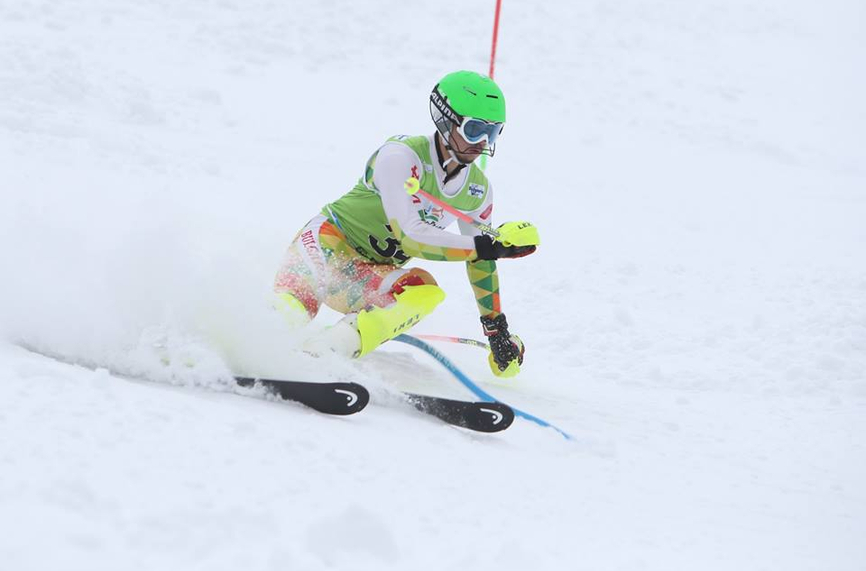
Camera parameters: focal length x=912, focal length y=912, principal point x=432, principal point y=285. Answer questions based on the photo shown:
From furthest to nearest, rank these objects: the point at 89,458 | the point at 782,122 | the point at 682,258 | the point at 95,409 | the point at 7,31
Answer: the point at 782,122 → the point at 7,31 → the point at 682,258 → the point at 95,409 → the point at 89,458

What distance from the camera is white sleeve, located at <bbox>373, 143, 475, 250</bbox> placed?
169 inches

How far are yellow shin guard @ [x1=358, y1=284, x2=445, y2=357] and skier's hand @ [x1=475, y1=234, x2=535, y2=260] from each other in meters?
0.34

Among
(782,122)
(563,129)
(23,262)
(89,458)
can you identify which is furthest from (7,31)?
(782,122)

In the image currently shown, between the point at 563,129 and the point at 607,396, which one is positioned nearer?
the point at 607,396

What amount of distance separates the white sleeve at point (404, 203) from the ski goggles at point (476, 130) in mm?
276

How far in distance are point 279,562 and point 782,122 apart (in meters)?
11.5

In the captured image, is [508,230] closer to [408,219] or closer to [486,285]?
[408,219]

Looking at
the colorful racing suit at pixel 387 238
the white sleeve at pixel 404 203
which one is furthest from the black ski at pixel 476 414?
the white sleeve at pixel 404 203

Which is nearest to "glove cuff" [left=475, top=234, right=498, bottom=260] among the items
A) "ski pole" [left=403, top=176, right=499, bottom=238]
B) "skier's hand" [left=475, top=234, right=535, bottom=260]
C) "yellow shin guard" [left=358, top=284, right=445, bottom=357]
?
"skier's hand" [left=475, top=234, right=535, bottom=260]

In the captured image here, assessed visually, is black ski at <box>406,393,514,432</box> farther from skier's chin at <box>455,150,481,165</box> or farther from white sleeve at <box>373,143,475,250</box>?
skier's chin at <box>455,150,481,165</box>

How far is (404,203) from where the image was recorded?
170 inches

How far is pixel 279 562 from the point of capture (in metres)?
2.19

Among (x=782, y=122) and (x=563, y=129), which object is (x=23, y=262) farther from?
(x=782, y=122)

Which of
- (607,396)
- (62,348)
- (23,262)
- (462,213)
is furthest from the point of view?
(607,396)
